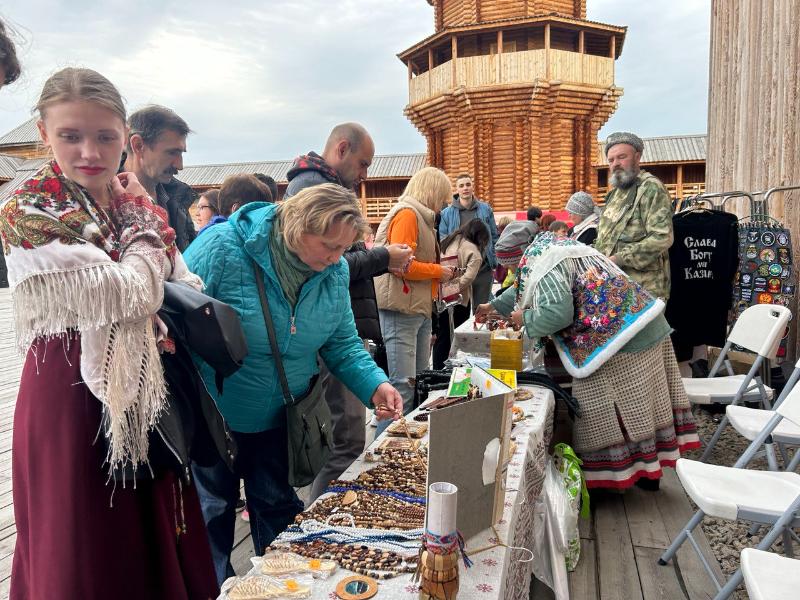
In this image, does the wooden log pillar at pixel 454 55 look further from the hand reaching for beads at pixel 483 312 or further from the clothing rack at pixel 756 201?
the hand reaching for beads at pixel 483 312

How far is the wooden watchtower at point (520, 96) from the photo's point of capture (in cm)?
1570

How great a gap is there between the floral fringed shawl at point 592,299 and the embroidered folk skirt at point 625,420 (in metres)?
0.13

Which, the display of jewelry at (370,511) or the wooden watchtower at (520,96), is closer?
the display of jewelry at (370,511)

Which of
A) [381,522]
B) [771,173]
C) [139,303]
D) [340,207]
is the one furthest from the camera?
[771,173]

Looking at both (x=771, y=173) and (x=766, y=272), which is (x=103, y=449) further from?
(x=771, y=173)

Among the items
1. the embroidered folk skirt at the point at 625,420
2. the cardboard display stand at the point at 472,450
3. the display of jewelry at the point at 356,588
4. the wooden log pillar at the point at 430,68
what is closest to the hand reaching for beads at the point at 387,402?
the cardboard display stand at the point at 472,450

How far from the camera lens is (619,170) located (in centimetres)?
394

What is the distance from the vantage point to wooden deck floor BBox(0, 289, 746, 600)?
2217 millimetres

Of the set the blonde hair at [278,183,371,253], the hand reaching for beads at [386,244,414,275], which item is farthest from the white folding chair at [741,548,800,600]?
the hand reaching for beads at [386,244,414,275]

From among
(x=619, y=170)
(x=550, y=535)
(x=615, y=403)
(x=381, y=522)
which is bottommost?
(x=550, y=535)

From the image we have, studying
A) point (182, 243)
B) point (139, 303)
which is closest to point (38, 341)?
point (139, 303)

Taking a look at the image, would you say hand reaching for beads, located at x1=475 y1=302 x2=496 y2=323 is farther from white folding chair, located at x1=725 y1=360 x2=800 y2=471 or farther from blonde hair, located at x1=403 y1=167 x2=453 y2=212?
white folding chair, located at x1=725 y1=360 x2=800 y2=471

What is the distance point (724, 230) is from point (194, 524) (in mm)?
4176

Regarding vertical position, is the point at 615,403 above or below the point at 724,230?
below
